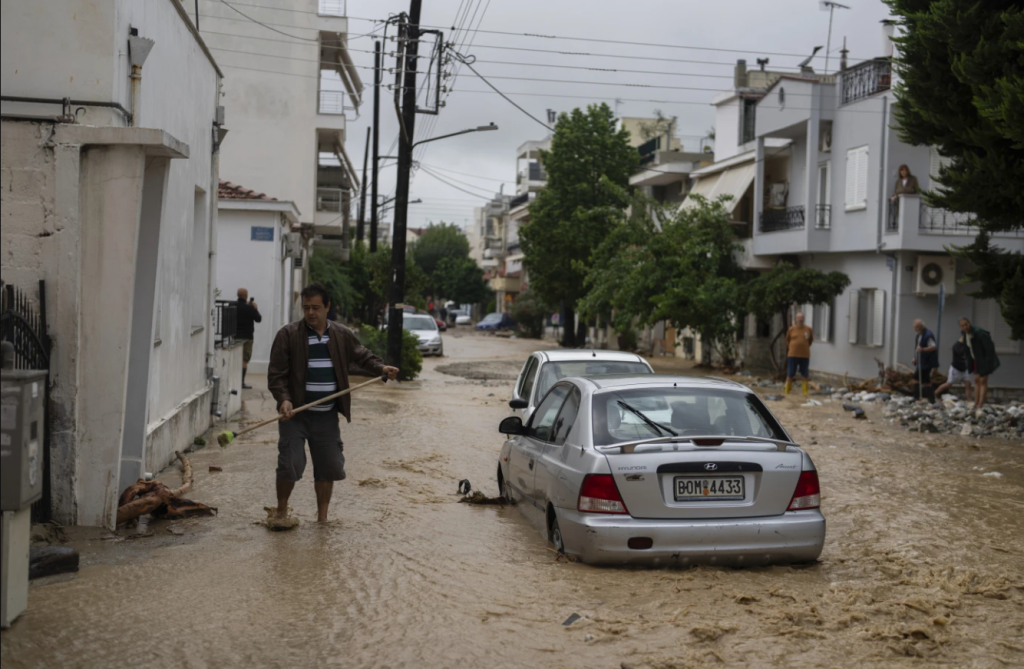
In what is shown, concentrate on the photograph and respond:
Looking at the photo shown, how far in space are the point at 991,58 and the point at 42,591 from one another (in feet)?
42.9

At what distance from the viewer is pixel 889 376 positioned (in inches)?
977

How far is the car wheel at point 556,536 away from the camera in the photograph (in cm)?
722

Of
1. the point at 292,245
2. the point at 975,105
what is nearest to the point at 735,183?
the point at 292,245

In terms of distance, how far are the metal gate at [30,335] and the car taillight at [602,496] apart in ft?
11.4

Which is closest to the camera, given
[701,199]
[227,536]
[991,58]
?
[227,536]

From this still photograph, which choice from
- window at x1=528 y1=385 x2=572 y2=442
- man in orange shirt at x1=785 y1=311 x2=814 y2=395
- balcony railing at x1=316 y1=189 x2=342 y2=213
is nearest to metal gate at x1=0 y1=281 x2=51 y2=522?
window at x1=528 y1=385 x2=572 y2=442

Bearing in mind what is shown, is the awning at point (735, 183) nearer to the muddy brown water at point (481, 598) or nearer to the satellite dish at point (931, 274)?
the satellite dish at point (931, 274)

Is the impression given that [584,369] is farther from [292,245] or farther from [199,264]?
[292,245]

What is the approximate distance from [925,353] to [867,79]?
8.81 m

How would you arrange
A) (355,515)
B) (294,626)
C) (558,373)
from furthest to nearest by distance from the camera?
(558,373) → (355,515) → (294,626)

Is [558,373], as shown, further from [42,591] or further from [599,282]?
[599,282]

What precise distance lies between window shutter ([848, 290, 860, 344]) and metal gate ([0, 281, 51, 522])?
23940 mm

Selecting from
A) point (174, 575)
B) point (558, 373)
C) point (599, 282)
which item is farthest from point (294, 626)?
point (599, 282)

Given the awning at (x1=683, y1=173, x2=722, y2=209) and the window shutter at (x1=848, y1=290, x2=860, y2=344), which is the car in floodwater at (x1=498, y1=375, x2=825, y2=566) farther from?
the awning at (x1=683, y1=173, x2=722, y2=209)
